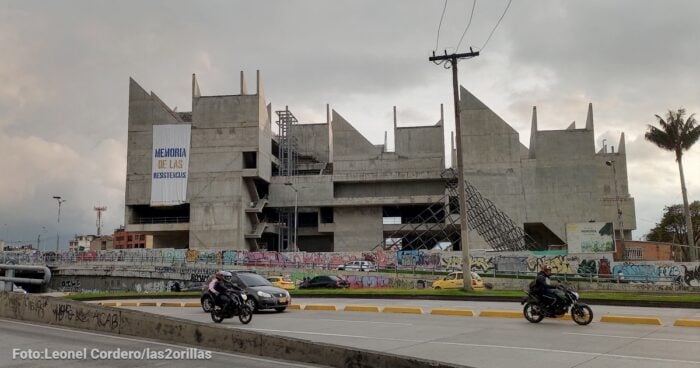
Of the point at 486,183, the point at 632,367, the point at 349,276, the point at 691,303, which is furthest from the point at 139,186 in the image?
the point at 632,367

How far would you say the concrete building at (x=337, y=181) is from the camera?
67.7 metres

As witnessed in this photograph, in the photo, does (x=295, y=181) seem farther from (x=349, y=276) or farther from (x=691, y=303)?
(x=691, y=303)

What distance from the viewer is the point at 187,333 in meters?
10.1

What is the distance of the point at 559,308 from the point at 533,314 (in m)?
0.65

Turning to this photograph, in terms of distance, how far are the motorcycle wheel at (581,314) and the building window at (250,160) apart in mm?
60721

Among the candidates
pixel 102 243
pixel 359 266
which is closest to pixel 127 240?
pixel 102 243

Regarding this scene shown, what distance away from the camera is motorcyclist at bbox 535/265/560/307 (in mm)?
13820

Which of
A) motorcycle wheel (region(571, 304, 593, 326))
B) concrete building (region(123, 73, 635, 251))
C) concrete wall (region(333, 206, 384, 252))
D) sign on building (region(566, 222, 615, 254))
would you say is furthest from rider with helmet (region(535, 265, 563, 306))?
concrete wall (region(333, 206, 384, 252))

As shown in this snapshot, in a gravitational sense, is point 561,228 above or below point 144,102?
below

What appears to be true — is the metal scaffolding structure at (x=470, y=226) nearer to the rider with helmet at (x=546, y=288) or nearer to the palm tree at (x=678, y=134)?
the palm tree at (x=678, y=134)

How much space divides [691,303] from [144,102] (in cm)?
6826

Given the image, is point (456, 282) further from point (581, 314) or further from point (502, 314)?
point (581, 314)

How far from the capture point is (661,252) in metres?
45.2

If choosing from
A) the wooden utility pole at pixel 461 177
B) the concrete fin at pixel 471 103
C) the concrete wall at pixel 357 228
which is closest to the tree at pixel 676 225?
the concrete fin at pixel 471 103
